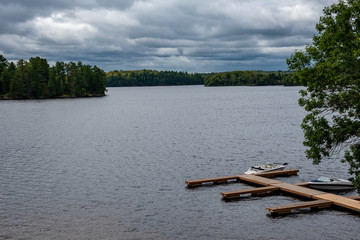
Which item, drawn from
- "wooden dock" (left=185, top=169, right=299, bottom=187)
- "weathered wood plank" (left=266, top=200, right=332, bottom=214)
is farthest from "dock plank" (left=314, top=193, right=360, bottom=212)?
"wooden dock" (left=185, top=169, right=299, bottom=187)

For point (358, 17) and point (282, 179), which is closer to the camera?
point (358, 17)

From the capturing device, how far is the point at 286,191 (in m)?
35.1

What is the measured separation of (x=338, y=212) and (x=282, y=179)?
1231cm

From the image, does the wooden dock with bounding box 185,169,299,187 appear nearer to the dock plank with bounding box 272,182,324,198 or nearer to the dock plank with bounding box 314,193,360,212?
the dock plank with bounding box 272,182,324,198

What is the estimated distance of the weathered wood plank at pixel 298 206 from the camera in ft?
94.7

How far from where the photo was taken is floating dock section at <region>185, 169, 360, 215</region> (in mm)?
29464

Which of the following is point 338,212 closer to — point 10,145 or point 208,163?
point 208,163

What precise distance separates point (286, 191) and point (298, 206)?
213 inches

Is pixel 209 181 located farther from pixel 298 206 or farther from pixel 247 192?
pixel 298 206

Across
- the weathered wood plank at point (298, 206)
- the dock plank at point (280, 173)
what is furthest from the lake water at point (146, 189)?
the dock plank at point (280, 173)

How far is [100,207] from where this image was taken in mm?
31422

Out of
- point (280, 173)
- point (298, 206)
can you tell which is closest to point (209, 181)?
point (280, 173)

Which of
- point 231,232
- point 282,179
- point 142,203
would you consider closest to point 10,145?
point 142,203

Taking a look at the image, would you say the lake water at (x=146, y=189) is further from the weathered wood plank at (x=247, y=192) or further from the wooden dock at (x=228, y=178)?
the wooden dock at (x=228, y=178)
